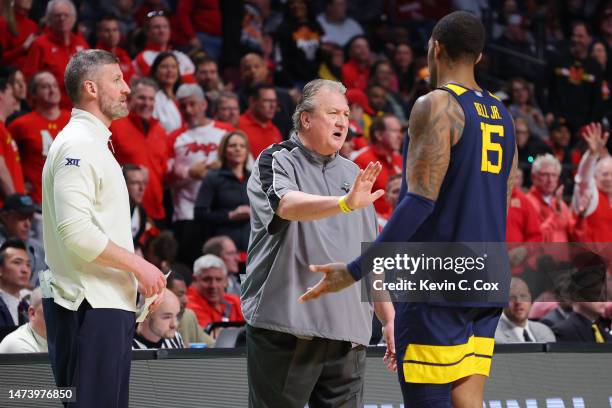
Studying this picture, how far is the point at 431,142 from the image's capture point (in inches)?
153

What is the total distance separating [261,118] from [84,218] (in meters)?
6.54

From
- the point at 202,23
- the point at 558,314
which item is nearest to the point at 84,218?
the point at 558,314

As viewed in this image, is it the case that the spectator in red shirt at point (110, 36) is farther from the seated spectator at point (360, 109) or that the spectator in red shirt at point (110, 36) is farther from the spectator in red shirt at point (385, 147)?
the seated spectator at point (360, 109)

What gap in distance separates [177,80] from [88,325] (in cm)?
677

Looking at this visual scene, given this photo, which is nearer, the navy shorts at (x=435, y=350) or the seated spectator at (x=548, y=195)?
the navy shorts at (x=435, y=350)

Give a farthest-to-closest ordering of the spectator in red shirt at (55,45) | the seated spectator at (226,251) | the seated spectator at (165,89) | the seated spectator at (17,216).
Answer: the seated spectator at (165,89) → the spectator in red shirt at (55,45) → the seated spectator at (226,251) → the seated spectator at (17,216)

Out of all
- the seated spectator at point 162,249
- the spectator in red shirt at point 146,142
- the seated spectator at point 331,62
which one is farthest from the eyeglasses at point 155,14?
the seated spectator at point 162,249

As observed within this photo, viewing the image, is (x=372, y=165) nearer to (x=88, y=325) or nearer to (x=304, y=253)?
(x=304, y=253)

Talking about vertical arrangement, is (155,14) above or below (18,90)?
above

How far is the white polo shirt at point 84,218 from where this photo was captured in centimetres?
421

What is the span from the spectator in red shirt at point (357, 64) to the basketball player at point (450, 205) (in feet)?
30.4

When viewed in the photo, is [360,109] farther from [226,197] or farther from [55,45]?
[55,45]

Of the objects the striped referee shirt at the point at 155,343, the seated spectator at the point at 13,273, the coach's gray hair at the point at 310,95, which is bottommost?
the striped referee shirt at the point at 155,343

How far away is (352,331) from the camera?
4496 millimetres
